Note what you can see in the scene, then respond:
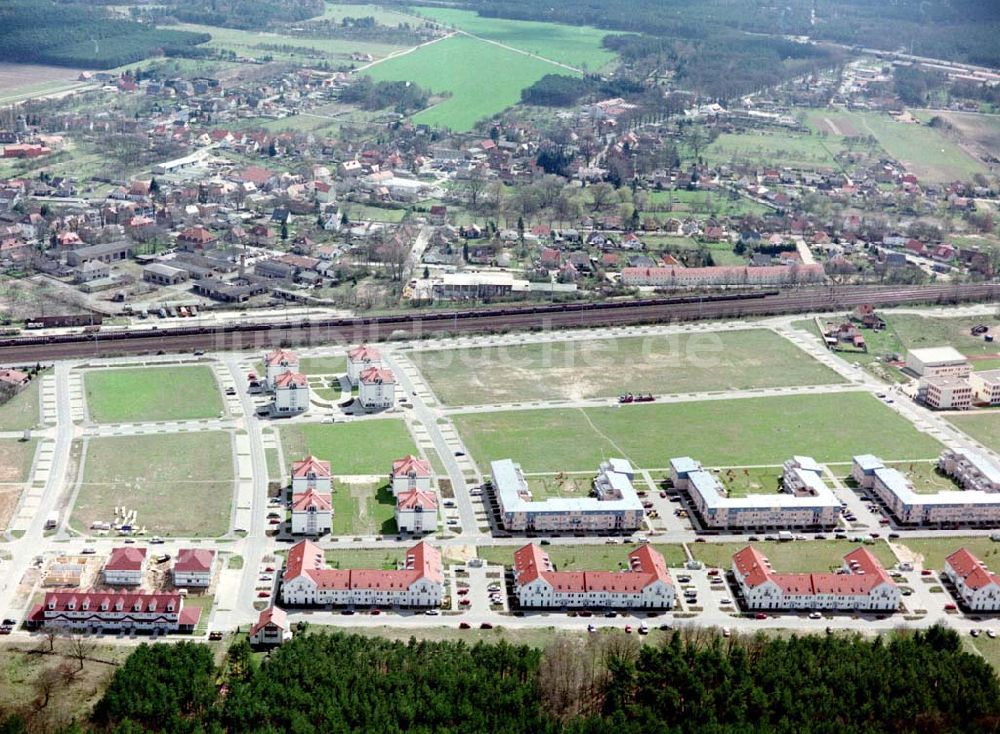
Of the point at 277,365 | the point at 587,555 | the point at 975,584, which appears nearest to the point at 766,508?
the point at 587,555

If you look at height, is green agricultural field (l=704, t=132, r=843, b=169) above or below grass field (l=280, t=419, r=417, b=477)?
above

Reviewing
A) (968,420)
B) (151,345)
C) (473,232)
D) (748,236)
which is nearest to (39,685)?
(151,345)

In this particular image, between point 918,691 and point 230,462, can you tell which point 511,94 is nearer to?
point 230,462

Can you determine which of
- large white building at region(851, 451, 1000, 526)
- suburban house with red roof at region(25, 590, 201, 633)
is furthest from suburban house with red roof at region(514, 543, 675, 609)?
large white building at region(851, 451, 1000, 526)

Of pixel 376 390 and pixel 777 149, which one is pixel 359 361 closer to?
pixel 376 390

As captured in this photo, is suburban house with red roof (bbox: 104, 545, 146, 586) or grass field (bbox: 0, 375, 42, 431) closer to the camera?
suburban house with red roof (bbox: 104, 545, 146, 586)

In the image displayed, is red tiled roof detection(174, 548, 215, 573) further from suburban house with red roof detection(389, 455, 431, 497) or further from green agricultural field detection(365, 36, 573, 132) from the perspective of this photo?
green agricultural field detection(365, 36, 573, 132)
